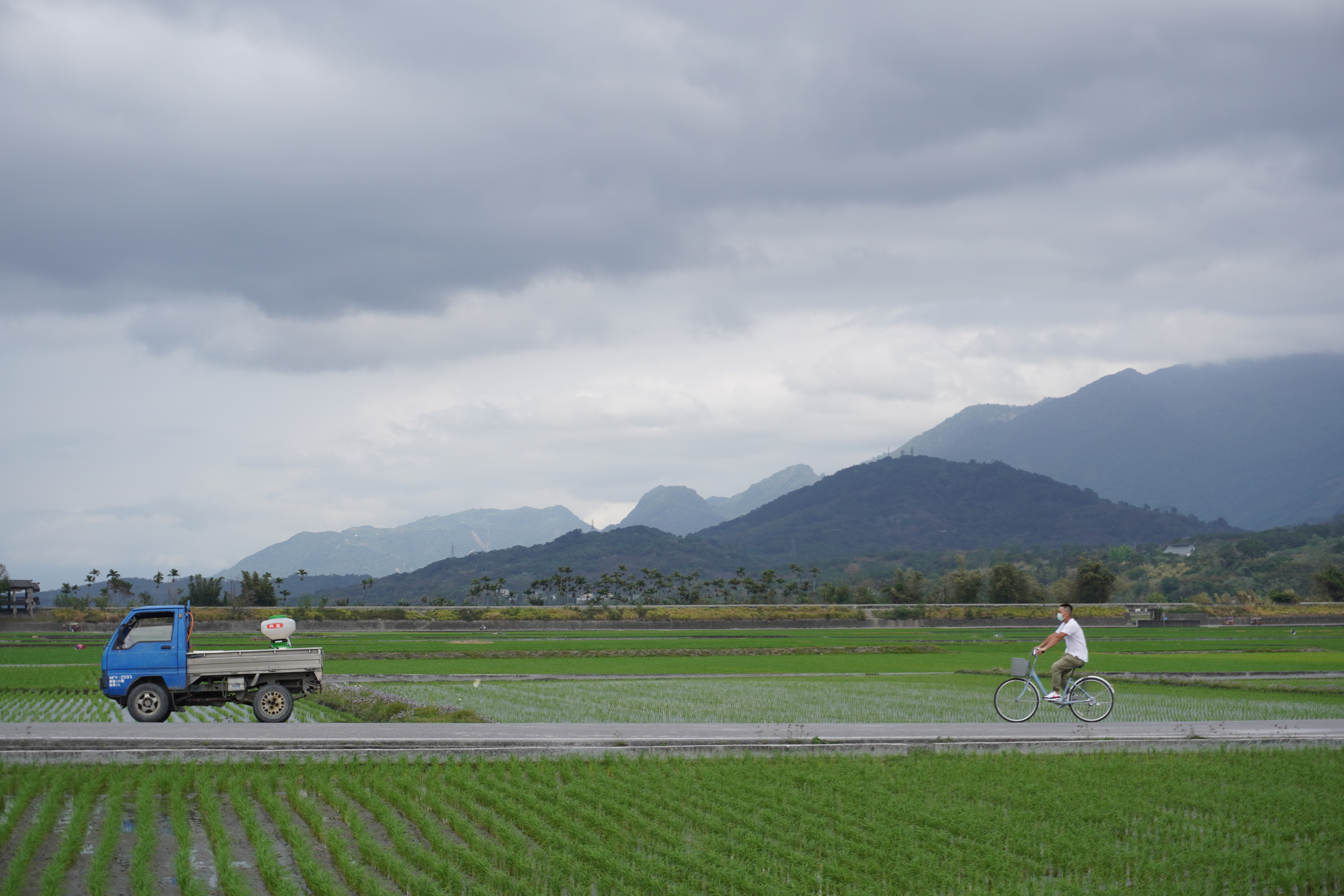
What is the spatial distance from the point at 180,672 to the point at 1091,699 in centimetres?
1747

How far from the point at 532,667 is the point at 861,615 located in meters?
67.9

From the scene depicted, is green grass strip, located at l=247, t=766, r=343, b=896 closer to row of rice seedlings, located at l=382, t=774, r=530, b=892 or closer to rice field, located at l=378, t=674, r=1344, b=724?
row of rice seedlings, located at l=382, t=774, r=530, b=892

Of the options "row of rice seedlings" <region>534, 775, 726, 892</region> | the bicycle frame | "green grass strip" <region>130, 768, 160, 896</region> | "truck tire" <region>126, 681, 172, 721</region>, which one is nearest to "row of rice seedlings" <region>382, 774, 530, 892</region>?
"row of rice seedlings" <region>534, 775, 726, 892</region>

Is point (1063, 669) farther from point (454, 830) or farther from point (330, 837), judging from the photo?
point (330, 837)

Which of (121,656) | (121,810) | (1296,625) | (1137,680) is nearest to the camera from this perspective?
(121,810)

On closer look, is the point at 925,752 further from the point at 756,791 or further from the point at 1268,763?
the point at 1268,763

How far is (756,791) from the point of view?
1308 centimetres

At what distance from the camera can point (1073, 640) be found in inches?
739

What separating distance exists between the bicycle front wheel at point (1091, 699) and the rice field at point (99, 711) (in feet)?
51.1

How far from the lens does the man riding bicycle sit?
730 inches

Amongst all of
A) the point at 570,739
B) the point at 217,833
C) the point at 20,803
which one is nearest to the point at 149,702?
the point at 20,803

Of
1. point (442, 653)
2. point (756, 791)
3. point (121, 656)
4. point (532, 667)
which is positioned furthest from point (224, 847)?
point (442, 653)

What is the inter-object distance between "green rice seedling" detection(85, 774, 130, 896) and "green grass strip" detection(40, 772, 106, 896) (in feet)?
0.58

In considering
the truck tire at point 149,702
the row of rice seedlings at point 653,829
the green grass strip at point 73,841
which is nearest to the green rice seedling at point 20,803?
the green grass strip at point 73,841
